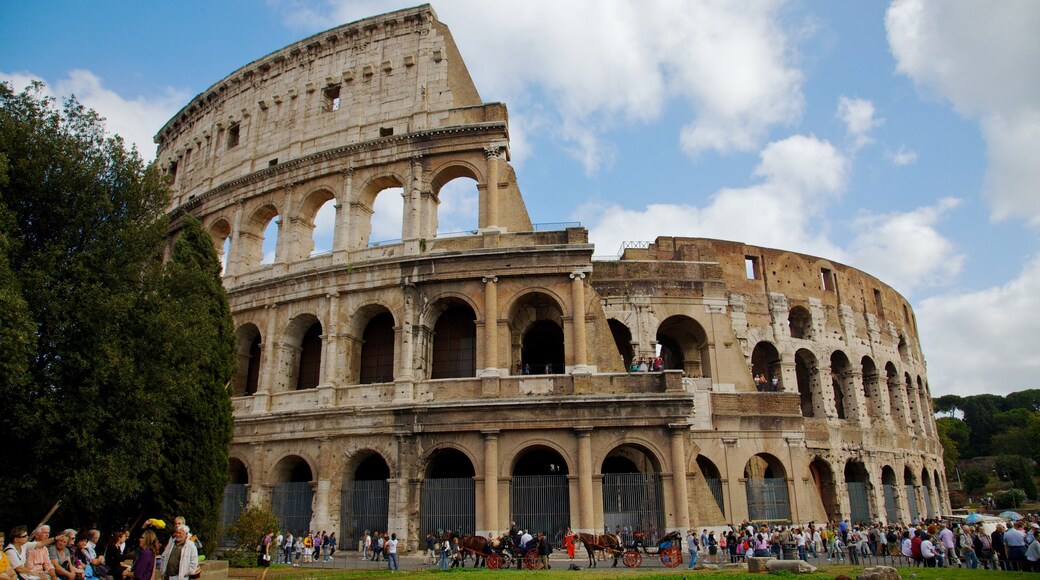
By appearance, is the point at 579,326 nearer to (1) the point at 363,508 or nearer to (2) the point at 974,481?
(1) the point at 363,508

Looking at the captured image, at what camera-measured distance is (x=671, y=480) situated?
685 inches

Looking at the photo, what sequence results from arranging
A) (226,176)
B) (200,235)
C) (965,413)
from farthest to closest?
(965,413), (226,176), (200,235)

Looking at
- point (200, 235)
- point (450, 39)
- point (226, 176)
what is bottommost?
point (200, 235)

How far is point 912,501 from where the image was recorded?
28.8 meters

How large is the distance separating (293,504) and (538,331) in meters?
8.63

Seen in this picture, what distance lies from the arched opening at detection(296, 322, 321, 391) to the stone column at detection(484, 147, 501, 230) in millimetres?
6435

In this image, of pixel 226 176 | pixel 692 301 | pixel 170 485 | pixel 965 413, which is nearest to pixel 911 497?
pixel 692 301

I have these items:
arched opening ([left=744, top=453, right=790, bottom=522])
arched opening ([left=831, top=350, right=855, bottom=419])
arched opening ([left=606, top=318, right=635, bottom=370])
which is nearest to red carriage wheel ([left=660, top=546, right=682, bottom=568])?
arched opening ([left=744, top=453, right=790, bottom=522])

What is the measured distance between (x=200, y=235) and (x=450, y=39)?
1055 cm

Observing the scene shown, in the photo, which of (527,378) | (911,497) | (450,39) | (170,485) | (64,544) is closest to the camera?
(64,544)

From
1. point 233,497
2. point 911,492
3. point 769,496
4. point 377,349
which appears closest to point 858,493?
point 911,492

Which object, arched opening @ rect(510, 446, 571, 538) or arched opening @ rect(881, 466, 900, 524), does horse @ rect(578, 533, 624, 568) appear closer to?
arched opening @ rect(510, 446, 571, 538)

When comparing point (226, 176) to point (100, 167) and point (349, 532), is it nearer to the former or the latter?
point (100, 167)

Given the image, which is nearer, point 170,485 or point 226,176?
point 170,485
